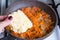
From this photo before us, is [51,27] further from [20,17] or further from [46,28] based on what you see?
[20,17]

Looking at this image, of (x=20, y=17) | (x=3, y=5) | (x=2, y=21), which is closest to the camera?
(x=2, y=21)

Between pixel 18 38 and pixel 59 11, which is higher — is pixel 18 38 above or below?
below

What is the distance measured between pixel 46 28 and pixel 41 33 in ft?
0.15

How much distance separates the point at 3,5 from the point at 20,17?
0.21m

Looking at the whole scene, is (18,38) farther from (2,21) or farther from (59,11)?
(59,11)

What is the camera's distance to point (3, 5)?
3.10 feet

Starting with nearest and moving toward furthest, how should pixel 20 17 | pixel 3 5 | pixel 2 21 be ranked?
1. pixel 2 21
2. pixel 20 17
3. pixel 3 5

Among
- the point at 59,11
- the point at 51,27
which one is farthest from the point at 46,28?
the point at 59,11

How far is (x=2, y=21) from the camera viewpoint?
0.67 meters

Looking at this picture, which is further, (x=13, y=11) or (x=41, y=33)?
(x=13, y=11)

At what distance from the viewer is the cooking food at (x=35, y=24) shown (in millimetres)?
729

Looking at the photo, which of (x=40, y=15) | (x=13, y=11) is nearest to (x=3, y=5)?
(x=13, y=11)

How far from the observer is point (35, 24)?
2.52 feet

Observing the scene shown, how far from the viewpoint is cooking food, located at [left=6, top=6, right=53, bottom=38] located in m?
0.73
